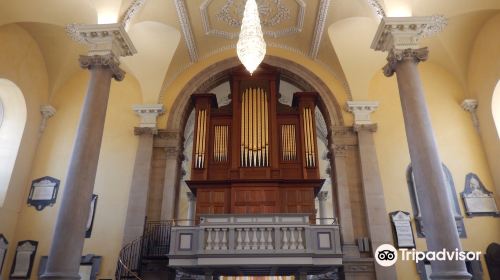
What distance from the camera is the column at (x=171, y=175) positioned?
11.1 m

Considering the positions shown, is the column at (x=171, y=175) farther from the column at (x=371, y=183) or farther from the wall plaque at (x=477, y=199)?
the wall plaque at (x=477, y=199)

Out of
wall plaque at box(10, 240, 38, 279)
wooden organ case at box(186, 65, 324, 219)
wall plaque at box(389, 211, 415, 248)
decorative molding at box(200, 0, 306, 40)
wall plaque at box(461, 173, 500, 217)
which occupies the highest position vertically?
decorative molding at box(200, 0, 306, 40)

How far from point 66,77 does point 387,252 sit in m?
11.0

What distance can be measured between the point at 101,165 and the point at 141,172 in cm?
128

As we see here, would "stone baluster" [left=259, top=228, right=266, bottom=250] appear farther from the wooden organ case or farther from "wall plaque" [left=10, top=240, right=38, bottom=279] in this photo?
"wall plaque" [left=10, top=240, right=38, bottom=279]

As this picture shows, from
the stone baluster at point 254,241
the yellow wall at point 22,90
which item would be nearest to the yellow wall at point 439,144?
the stone baluster at point 254,241

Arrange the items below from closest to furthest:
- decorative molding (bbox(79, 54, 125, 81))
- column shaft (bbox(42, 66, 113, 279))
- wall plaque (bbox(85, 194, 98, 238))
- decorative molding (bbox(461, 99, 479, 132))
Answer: column shaft (bbox(42, 66, 113, 279)) → decorative molding (bbox(79, 54, 125, 81)) → wall plaque (bbox(85, 194, 98, 238)) → decorative molding (bbox(461, 99, 479, 132))

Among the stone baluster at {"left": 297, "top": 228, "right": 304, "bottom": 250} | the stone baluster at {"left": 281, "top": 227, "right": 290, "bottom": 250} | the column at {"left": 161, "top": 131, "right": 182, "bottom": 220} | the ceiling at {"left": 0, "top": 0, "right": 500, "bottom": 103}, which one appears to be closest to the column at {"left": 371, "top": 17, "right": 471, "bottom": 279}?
the ceiling at {"left": 0, "top": 0, "right": 500, "bottom": 103}

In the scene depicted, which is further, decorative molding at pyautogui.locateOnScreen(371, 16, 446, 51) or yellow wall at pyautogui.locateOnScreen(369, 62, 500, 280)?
yellow wall at pyautogui.locateOnScreen(369, 62, 500, 280)

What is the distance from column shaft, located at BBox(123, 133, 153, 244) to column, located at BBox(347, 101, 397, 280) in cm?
624

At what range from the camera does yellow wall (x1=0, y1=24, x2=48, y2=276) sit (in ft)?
34.0

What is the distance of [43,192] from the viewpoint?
11117 mm

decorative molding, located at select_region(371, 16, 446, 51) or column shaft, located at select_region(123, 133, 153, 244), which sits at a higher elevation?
decorative molding, located at select_region(371, 16, 446, 51)

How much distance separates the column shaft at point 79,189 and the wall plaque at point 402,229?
7.81m
